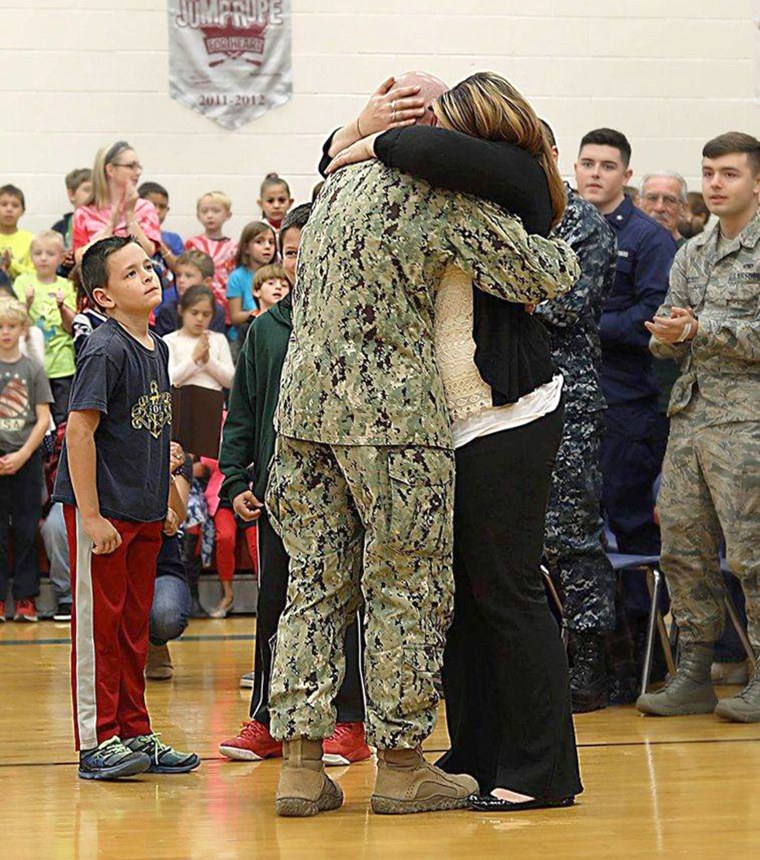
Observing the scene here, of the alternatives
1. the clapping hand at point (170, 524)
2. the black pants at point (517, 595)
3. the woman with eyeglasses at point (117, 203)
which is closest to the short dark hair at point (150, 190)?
the woman with eyeglasses at point (117, 203)

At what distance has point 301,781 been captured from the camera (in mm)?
3137

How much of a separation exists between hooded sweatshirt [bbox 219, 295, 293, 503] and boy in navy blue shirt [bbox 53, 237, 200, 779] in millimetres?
337

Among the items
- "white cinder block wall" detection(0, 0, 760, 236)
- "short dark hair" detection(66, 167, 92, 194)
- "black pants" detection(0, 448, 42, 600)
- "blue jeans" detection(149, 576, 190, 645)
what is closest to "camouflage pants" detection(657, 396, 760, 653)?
"blue jeans" detection(149, 576, 190, 645)

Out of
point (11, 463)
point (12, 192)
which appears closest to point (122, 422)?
point (11, 463)

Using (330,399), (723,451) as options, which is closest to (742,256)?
(723,451)

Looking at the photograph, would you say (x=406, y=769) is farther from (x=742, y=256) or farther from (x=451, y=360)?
(x=742, y=256)

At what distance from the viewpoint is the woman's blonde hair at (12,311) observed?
669 cm

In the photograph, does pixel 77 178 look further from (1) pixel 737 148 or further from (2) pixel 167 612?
(1) pixel 737 148

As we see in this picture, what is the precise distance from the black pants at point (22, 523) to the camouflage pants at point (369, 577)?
366 cm

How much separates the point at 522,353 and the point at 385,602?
0.56 meters

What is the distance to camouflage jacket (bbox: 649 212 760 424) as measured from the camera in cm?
429

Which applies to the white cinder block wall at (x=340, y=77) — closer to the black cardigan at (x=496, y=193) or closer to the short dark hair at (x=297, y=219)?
the short dark hair at (x=297, y=219)

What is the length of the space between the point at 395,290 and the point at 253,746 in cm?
135

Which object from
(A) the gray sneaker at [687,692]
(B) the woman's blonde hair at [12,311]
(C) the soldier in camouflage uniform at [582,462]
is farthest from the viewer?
(B) the woman's blonde hair at [12,311]
